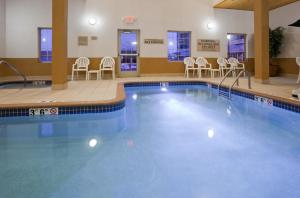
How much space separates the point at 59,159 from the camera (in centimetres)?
246

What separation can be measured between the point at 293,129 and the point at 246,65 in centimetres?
870

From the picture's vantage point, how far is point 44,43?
10055 mm

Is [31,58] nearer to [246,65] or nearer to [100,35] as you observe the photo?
[100,35]

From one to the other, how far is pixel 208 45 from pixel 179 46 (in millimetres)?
1227

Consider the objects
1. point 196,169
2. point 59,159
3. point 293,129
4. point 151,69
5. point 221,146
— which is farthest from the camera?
point 151,69

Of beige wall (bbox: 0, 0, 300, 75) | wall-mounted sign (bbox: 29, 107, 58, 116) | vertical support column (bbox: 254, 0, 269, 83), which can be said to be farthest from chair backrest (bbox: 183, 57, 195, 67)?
wall-mounted sign (bbox: 29, 107, 58, 116)

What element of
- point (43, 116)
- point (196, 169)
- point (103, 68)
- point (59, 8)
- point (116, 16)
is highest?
point (116, 16)

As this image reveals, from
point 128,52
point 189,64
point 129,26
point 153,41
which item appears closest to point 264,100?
point 189,64

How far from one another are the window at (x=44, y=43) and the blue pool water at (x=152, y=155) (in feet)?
22.1

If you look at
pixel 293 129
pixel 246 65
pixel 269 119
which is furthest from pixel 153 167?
pixel 246 65

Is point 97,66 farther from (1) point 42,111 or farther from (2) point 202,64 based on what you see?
(1) point 42,111

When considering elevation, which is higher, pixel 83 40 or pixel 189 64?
pixel 83 40

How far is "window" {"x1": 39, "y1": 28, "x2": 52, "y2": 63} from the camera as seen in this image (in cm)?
994

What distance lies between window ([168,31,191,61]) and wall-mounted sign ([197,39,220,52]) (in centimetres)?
46
